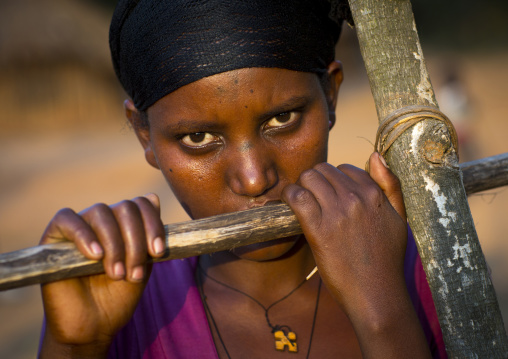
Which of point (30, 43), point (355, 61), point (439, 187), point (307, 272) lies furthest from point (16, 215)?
point (355, 61)

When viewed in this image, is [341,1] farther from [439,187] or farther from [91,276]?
[91,276]

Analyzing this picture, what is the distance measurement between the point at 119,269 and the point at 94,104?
1596 cm

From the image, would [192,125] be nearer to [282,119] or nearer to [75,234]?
[282,119]

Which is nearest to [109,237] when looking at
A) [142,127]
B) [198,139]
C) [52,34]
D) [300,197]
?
[300,197]

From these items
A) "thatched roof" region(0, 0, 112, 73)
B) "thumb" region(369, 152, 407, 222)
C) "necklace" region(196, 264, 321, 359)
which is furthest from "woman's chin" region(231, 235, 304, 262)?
"thatched roof" region(0, 0, 112, 73)

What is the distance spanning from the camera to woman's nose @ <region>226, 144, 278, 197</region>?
1.59 m

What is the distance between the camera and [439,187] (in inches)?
51.4

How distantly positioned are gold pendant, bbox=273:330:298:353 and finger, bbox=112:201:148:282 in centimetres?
85

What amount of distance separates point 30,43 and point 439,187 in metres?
15.9

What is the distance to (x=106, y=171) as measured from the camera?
40.2ft

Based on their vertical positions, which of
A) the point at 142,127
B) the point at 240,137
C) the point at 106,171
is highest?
the point at 106,171

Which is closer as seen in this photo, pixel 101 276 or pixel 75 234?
pixel 75 234

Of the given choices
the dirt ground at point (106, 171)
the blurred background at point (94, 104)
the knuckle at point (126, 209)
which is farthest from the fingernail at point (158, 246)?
the blurred background at point (94, 104)

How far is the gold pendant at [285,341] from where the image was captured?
1.89 m
